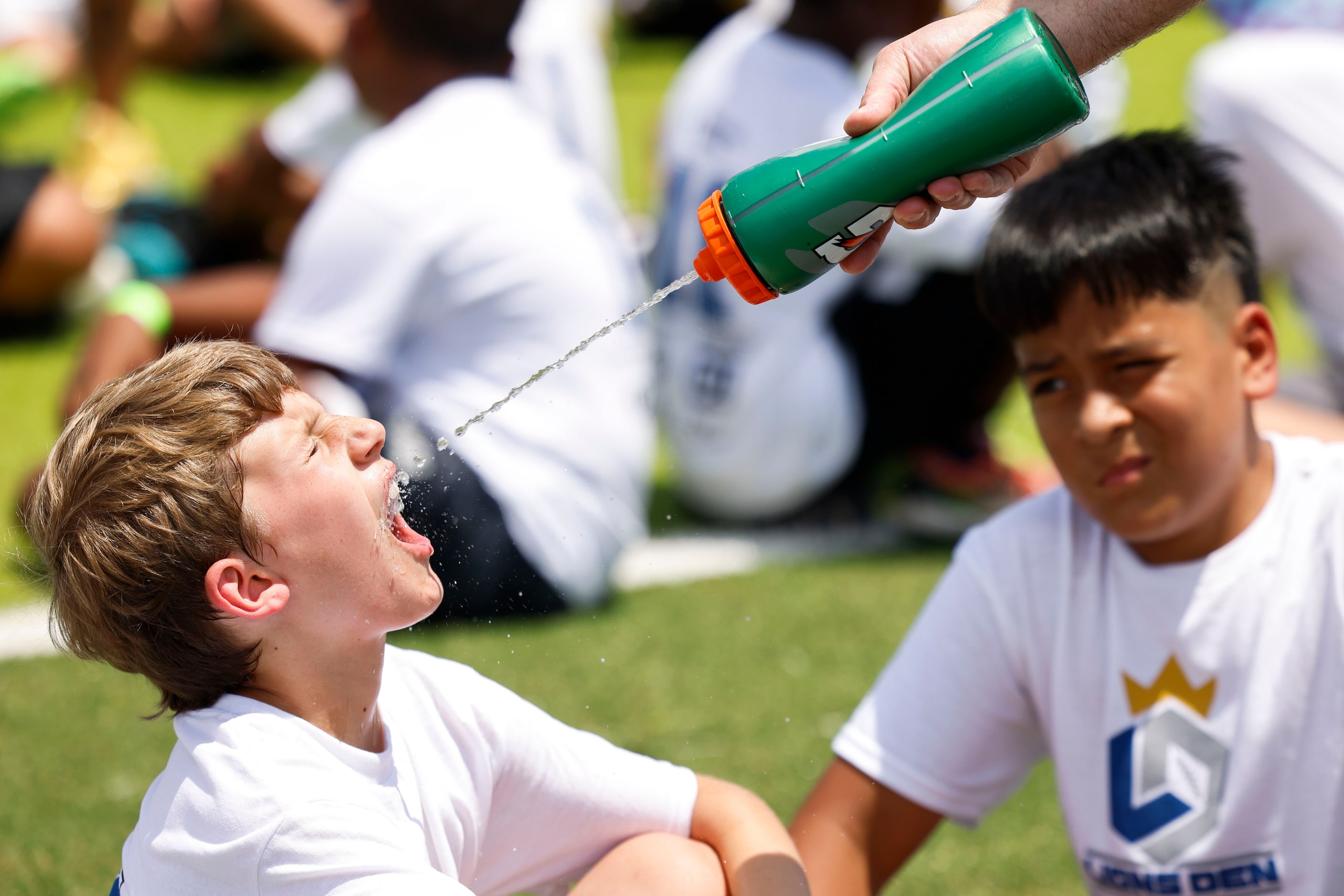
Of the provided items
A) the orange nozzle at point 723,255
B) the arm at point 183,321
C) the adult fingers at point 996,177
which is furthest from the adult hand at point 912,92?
the arm at point 183,321

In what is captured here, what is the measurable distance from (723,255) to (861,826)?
85 cm

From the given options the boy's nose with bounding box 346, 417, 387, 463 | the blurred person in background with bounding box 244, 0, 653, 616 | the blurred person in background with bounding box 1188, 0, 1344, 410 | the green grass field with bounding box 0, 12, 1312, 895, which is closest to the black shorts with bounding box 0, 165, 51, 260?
the green grass field with bounding box 0, 12, 1312, 895

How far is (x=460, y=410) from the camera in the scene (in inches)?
115

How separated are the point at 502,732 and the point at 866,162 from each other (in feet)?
2.32

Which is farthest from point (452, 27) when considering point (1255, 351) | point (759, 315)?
point (1255, 351)

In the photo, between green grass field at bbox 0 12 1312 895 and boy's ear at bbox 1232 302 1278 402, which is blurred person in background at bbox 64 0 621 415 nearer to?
green grass field at bbox 0 12 1312 895

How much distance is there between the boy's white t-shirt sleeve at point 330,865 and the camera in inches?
47.3

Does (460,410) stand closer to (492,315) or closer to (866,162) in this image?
(492,315)

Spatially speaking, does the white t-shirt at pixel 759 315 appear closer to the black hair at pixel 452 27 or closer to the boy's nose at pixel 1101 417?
the black hair at pixel 452 27

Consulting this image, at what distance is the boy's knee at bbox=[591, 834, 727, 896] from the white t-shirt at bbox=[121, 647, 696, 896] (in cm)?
3

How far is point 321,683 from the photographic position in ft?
4.37

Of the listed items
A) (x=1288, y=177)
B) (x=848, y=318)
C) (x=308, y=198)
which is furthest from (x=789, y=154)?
(x=308, y=198)

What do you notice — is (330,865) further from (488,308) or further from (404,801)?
(488,308)

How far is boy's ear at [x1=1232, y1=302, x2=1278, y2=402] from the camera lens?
1.75 meters
